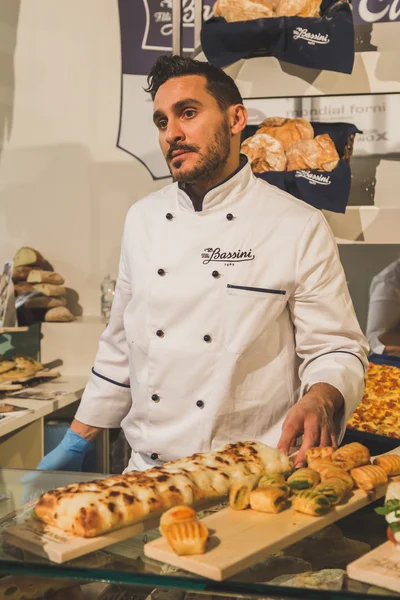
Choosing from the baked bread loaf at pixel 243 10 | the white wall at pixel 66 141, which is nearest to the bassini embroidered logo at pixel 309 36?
the baked bread loaf at pixel 243 10

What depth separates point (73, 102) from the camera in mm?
3730

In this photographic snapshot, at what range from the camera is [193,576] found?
0.85 meters

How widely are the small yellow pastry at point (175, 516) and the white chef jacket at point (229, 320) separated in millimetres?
749

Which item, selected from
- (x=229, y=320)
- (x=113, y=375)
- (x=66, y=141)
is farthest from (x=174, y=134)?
(x=66, y=141)

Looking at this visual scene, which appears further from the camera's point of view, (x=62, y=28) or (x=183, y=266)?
(x=62, y=28)

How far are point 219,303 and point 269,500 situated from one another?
2.76ft

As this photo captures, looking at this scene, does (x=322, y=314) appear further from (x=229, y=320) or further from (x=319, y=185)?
(x=319, y=185)

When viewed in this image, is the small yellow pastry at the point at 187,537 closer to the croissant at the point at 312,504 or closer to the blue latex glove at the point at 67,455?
the croissant at the point at 312,504

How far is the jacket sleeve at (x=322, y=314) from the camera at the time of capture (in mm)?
1651

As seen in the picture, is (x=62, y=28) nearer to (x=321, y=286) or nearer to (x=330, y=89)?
(x=330, y=89)

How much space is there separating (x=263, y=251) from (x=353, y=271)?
1.60m

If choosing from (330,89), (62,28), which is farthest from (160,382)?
(62,28)

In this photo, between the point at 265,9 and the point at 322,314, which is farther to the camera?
the point at 265,9

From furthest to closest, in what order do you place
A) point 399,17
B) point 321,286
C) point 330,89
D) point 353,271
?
1. point 353,271
2. point 399,17
3. point 330,89
4. point 321,286
